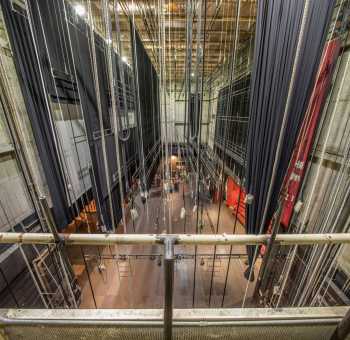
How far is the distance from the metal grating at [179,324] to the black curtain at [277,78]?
76 cm

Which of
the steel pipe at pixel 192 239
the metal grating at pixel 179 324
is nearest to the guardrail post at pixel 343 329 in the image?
the metal grating at pixel 179 324

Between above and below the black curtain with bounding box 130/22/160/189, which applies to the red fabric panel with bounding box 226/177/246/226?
below

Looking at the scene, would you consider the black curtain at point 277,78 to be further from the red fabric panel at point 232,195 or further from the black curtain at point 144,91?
the red fabric panel at point 232,195

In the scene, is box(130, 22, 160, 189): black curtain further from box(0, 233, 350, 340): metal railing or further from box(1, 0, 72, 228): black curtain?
box(0, 233, 350, 340): metal railing

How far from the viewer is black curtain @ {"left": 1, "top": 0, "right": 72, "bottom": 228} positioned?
73.0 inches

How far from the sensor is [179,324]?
896 millimetres

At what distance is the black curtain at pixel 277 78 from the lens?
167 cm

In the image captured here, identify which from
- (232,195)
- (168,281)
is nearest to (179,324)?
(168,281)

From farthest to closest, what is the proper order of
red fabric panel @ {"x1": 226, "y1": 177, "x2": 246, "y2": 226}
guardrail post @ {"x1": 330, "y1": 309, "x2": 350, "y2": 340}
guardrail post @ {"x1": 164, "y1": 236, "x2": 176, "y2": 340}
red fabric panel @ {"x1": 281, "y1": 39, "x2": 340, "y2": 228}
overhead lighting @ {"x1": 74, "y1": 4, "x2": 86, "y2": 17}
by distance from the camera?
red fabric panel @ {"x1": 226, "y1": 177, "x2": 246, "y2": 226} → overhead lighting @ {"x1": 74, "y1": 4, "x2": 86, "y2": 17} → red fabric panel @ {"x1": 281, "y1": 39, "x2": 340, "y2": 228} → guardrail post @ {"x1": 330, "y1": 309, "x2": 350, "y2": 340} → guardrail post @ {"x1": 164, "y1": 236, "x2": 176, "y2": 340}

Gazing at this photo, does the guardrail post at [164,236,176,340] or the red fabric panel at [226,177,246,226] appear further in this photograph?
the red fabric panel at [226,177,246,226]

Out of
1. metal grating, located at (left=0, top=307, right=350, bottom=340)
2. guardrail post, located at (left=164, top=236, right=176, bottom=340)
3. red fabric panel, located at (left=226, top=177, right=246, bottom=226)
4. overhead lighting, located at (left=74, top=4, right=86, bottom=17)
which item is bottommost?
red fabric panel, located at (left=226, top=177, right=246, bottom=226)

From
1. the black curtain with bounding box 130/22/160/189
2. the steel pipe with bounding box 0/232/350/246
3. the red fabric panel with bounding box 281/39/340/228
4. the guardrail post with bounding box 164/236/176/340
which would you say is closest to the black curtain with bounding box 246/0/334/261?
the red fabric panel with bounding box 281/39/340/228

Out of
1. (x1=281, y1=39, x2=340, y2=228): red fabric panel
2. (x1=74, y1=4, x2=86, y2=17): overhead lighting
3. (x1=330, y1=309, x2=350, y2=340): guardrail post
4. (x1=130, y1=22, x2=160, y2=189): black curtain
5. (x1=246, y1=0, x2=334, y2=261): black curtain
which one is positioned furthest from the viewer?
(x1=130, y1=22, x2=160, y2=189): black curtain

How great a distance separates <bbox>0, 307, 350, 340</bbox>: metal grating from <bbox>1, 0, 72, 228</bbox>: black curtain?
1.86 m
